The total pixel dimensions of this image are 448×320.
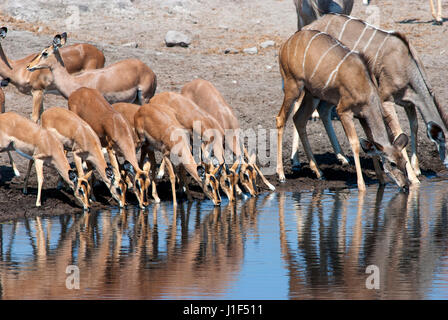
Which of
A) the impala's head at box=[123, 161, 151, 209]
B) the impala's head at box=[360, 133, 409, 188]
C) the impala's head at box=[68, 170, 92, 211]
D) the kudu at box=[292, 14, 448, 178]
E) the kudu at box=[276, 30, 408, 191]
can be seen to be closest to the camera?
the impala's head at box=[68, 170, 92, 211]

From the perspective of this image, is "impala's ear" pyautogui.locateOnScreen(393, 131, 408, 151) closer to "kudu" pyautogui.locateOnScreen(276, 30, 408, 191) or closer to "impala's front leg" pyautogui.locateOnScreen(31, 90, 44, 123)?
"kudu" pyautogui.locateOnScreen(276, 30, 408, 191)

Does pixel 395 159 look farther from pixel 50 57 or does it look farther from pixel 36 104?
pixel 36 104

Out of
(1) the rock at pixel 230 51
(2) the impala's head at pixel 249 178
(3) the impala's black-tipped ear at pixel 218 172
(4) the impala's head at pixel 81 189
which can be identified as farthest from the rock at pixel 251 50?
(4) the impala's head at pixel 81 189

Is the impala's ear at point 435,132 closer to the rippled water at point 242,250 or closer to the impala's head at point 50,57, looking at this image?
the rippled water at point 242,250

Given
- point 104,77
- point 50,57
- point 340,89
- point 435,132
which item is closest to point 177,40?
point 104,77

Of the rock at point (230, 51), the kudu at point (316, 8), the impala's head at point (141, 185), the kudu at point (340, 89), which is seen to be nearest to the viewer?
the impala's head at point (141, 185)

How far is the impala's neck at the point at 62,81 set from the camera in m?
13.9

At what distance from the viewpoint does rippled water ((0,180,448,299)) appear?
7.18 meters

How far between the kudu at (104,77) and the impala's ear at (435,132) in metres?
4.43

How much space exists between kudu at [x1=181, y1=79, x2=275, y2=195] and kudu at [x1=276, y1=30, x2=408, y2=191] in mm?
735

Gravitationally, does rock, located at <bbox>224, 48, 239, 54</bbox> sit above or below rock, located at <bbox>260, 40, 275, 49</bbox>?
below

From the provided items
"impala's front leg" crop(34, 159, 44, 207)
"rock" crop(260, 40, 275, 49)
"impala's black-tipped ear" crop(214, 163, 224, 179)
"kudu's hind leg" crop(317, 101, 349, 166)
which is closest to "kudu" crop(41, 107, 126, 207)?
"impala's front leg" crop(34, 159, 44, 207)

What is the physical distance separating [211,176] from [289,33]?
38.2 ft
